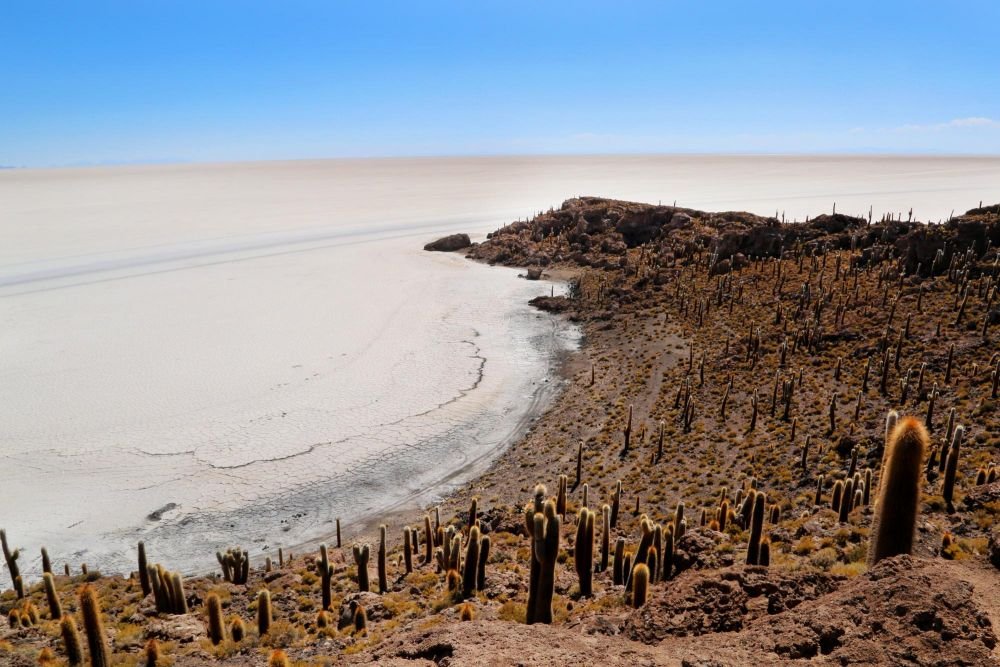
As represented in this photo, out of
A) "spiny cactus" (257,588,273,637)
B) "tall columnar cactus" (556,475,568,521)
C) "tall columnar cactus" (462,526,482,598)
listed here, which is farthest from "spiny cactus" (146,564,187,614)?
"tall columnar cactus" (556,475,568,521)

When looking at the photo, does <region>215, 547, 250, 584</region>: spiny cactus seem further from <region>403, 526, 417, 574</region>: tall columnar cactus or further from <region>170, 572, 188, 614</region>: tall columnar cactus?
<region>403, 526, 417, 574</region>: tall columnar cactus

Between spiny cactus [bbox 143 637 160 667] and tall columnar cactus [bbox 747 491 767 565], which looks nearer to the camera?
tall columnar cactus [bbox 747 491 767 565]

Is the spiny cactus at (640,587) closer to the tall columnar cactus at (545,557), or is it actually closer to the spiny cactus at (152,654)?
the tall columnar cactus at (545,557)

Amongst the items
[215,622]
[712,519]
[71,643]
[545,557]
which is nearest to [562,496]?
[712,519]

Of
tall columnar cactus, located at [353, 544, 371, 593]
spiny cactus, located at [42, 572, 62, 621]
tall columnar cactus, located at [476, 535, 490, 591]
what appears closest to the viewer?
tall columnar cactus, located at [476, 535, 490, 591]

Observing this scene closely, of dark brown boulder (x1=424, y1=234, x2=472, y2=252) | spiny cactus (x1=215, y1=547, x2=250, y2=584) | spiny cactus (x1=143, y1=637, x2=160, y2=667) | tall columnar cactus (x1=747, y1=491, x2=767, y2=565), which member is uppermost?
dark brown boulder (x1=424, y1=234, x2=472, y2=252)

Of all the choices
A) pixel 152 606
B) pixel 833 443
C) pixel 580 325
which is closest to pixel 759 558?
pixel 833 443

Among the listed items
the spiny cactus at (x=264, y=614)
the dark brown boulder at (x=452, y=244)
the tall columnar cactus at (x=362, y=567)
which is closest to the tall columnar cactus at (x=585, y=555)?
the tall columnar cactus at (x=362, y=567)

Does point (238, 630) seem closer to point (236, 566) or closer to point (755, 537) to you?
point (236, 566)
